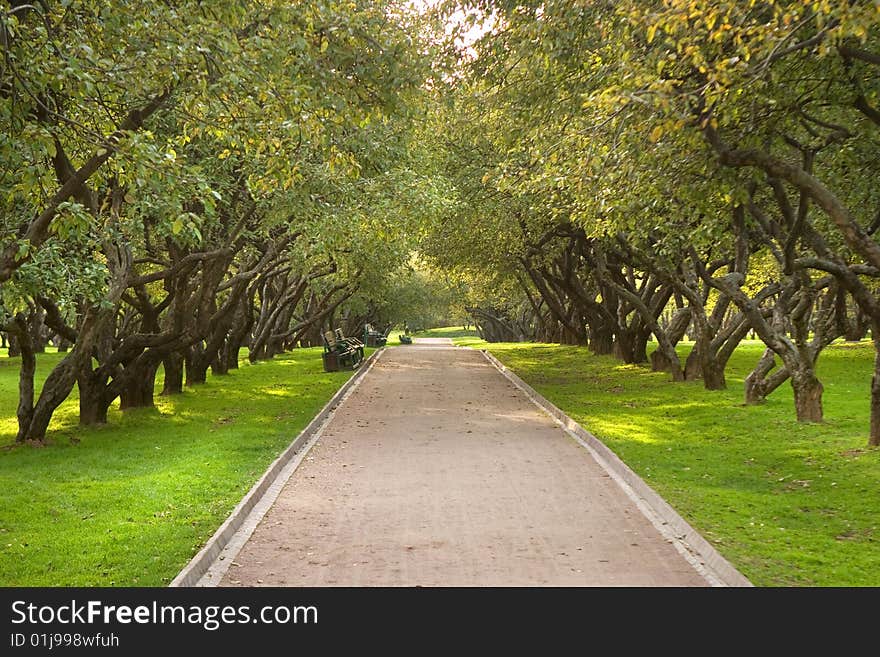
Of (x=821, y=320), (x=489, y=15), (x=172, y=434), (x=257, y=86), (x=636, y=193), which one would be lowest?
(x=172, y=434)

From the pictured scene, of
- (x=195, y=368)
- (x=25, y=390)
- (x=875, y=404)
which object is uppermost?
(x=875, y=404)

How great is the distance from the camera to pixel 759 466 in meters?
12.5

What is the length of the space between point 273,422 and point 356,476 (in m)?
6.24

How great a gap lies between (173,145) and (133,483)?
5423mm

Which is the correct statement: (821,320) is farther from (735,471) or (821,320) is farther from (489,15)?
(489,15)

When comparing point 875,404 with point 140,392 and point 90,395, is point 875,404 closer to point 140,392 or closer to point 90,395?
point 90,395

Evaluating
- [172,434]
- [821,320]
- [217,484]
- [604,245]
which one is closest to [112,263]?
[172,434]

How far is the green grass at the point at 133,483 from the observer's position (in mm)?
7820

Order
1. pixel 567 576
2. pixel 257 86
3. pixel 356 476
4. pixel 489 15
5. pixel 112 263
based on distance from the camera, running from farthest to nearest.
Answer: pixel 112 263 → pixel 489 15 → pixel 356 476 → pixel 257 86 → pixel 567 576

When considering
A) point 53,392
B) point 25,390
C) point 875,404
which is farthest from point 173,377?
point 875,404

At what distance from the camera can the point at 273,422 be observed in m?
17.7

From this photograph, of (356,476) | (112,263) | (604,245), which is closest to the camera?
(356,476)

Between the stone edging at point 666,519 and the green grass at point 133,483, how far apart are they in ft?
14.4

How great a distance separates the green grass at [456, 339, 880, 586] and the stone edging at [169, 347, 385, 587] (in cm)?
442
